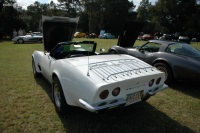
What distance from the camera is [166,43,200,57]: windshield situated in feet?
16.7

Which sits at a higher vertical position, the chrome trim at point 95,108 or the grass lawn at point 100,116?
the chrome trim at point 95,108

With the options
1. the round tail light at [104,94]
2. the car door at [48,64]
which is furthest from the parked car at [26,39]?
the round tail light at [104,94]

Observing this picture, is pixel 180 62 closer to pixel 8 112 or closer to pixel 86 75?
pixel 86 75

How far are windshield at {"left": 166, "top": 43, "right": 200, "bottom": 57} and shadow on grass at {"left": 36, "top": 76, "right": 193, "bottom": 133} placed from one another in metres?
2.26

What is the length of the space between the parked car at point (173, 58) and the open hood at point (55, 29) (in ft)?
7.52

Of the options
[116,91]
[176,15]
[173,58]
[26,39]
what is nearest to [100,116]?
[116,91]

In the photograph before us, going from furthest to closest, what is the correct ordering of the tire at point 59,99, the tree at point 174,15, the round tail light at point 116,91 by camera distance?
the tree at point 174,15 → the tire at point 59,99 → the round tail light at point 116,91

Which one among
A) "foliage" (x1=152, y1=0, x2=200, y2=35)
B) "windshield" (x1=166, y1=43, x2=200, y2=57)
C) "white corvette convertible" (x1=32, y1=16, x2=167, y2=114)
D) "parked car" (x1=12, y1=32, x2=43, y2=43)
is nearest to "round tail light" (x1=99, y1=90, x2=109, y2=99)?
"white corvette convertible" (x1=32, y1=16, x2=167, y2=114)

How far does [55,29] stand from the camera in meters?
5.43

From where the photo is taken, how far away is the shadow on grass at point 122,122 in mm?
2939

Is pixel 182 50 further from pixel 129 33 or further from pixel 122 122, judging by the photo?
pixel 122 122

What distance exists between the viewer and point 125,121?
319 cm

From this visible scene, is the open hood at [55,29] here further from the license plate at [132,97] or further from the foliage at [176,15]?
the foliage at [176,15]

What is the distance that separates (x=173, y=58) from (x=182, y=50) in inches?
20.1
